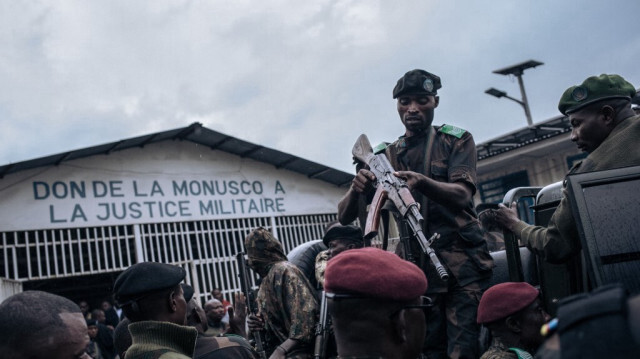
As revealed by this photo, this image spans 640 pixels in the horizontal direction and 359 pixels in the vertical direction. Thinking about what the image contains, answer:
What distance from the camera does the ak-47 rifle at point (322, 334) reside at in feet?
13.7

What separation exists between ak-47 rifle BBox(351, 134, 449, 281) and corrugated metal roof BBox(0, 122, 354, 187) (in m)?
8.94

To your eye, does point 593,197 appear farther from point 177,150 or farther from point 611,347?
point 177,150

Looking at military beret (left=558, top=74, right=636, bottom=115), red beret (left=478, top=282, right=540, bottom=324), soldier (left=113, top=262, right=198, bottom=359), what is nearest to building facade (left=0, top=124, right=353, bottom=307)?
soldier (left=113, top=262, right=198, bottom=359)

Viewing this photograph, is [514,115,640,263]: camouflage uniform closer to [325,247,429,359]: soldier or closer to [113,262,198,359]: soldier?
[325,247,429,359]: soldier

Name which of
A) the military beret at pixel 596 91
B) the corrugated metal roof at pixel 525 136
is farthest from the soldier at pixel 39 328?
the corrugated metal roof at pixel 525 136

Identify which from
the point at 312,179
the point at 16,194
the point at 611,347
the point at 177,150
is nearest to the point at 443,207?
the point at 611,347

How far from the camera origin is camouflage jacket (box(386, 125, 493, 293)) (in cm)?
302

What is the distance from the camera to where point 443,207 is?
3.14 m

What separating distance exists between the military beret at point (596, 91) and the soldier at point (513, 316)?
1003 mm

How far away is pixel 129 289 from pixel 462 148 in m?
1.87

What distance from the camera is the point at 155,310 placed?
8.79ft

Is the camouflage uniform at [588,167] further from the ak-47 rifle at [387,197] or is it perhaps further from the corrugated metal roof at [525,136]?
the corrugated metal roof at [525,136]

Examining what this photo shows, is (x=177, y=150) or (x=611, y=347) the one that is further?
(x=177, y=150)

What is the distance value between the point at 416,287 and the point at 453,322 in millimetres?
1338
